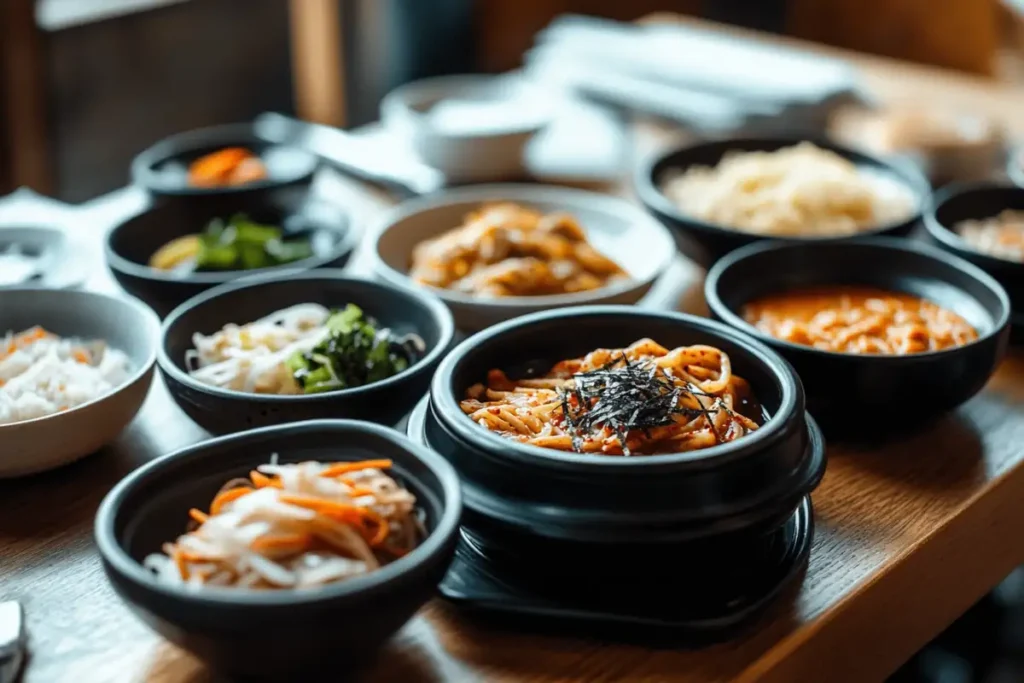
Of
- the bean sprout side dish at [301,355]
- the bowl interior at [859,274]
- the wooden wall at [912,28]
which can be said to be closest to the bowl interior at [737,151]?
the bowl interior at [859,274]

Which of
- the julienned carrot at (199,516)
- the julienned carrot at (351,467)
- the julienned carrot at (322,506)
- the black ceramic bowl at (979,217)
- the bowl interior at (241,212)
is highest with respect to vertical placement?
the julienned carrot at (322,506)

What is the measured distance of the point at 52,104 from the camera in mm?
4203

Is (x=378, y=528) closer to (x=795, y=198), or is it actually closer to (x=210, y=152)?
(x=795, y=198)

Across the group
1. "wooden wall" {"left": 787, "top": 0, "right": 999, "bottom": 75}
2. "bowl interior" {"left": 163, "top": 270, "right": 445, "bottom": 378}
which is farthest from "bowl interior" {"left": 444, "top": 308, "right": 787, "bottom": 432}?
"wooden wall" {"left": 787, "top": 0, "right": 999, "bottom": 75}

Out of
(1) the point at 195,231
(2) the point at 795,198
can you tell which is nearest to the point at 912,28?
(2) the point at 795,198

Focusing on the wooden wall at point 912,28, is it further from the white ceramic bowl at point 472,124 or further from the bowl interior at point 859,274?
the bowl interior at point 859,274

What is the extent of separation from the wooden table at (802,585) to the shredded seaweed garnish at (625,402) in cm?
27

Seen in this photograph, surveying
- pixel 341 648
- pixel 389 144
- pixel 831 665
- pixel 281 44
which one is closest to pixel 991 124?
pixel 389 144

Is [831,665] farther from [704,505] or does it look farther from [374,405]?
[374,405]

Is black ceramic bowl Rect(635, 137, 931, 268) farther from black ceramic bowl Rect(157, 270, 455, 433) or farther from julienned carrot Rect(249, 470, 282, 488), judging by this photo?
julienned carrot Rect(249, 470, 282, 488)

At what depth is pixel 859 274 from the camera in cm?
215

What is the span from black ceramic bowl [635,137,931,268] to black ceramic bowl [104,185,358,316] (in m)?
0.69

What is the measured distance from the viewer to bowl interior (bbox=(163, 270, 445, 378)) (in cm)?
190

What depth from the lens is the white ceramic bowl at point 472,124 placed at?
2885 millimetres
